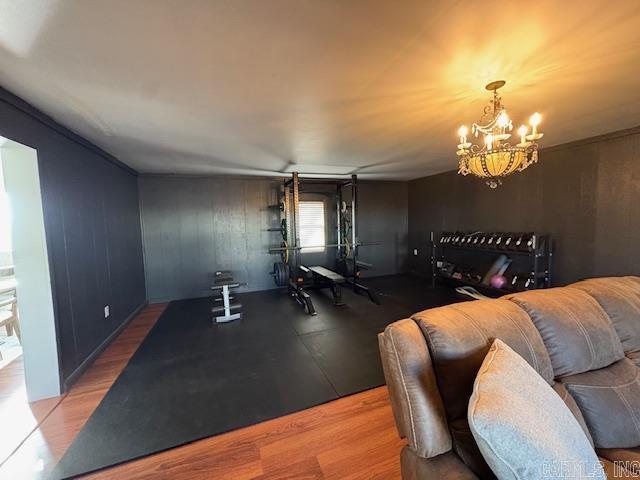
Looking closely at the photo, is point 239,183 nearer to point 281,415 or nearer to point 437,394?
point 281,415

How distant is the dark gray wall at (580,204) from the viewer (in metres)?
2.88

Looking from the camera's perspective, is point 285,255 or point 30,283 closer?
point 30,283

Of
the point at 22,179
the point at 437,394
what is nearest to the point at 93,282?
the point at 22,179

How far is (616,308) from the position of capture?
4.25ft

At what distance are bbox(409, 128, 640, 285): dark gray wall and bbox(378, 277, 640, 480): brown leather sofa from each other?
2.46m

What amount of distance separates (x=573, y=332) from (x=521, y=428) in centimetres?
77

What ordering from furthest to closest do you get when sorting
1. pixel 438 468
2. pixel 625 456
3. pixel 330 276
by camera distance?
pixel 330 276
pixel 625 456
pixel 438 468

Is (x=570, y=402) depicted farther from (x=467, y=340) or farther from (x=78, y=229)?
(x=78, y=229)

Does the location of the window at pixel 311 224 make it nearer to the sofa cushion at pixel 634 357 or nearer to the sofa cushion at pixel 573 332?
the sofa cushion at pixel 573 332

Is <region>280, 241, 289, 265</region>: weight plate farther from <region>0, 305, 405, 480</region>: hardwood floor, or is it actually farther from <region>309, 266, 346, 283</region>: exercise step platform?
<region>0, 305, 405, 480</region>: hardwood floor

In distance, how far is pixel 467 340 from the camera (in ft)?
3.14

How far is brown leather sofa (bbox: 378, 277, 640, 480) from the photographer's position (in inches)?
34.7

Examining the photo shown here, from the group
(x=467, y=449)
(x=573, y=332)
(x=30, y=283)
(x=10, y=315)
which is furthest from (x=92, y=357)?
(x=573, y=332)

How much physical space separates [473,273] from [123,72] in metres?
5.04
